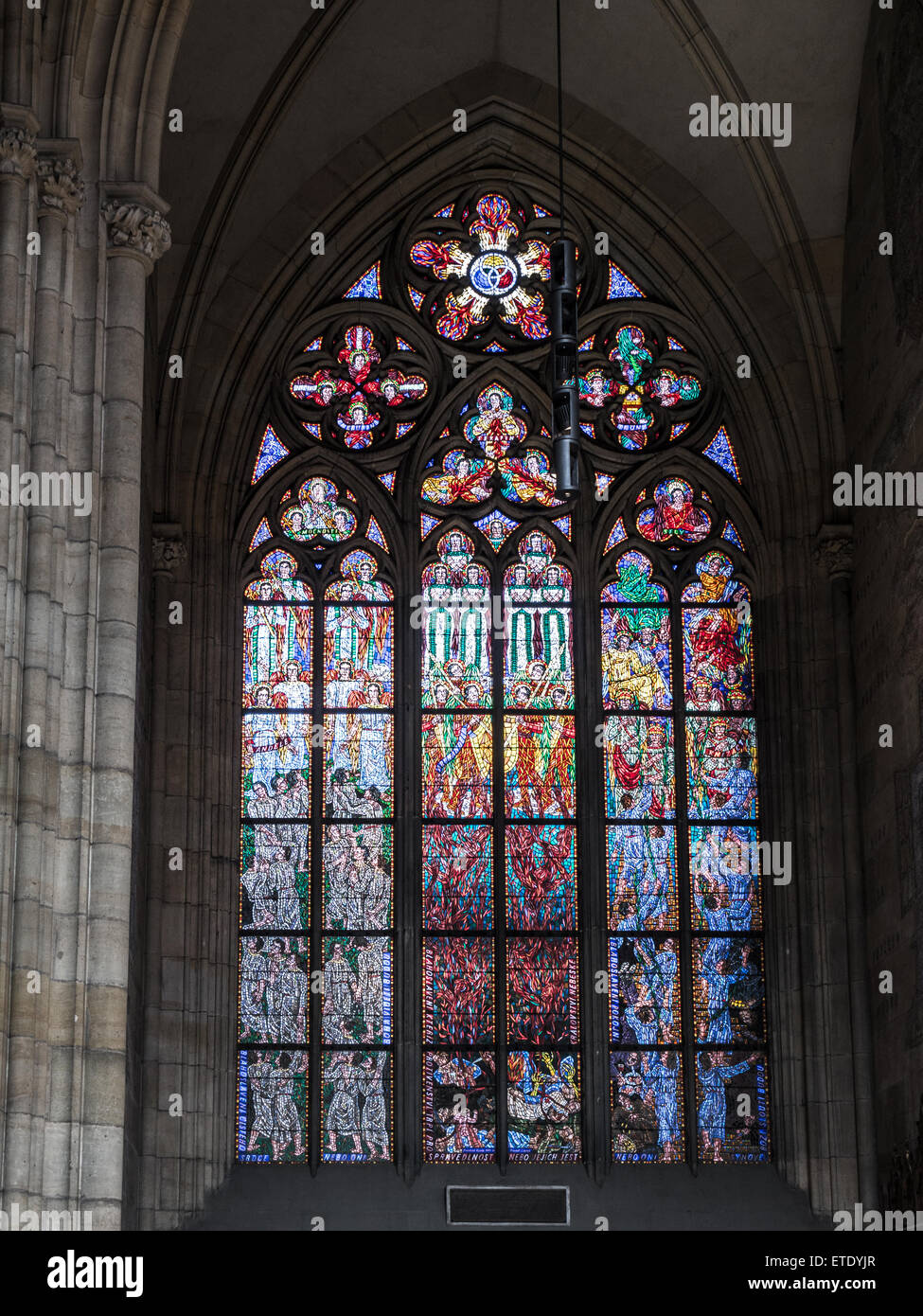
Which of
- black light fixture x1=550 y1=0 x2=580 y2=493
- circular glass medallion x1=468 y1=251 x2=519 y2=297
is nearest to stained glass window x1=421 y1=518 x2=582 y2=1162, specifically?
circular glass medallion x1=468 y1=251 x2=519 y2=297

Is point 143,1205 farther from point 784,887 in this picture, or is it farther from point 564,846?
point 784,887

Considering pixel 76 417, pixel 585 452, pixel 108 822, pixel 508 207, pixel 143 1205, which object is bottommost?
pixel 143 1205

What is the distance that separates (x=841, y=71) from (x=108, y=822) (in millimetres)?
9066

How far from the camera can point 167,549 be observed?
17.1 metres

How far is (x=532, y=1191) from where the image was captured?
1600cm

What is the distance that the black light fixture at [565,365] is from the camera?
11.8m

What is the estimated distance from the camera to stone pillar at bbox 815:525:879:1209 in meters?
16.0

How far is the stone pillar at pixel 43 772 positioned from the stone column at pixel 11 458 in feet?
0.18

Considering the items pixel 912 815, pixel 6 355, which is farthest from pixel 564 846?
pixel 6 355
